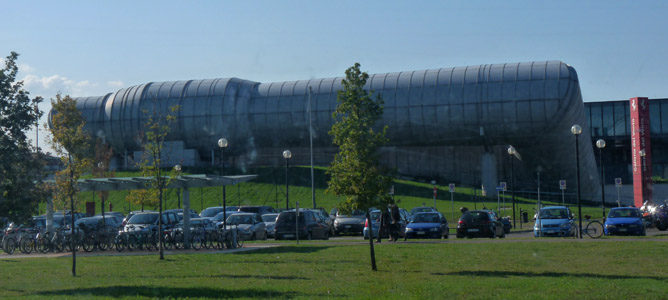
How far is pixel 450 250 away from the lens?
2348cm

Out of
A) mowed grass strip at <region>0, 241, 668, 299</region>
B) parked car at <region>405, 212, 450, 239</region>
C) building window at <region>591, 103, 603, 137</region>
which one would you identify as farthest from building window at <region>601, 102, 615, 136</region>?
mowed grass strip at <region>0, 241, 668, 299</region>

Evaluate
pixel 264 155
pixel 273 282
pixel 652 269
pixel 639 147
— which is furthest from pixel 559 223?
pixel 264 155

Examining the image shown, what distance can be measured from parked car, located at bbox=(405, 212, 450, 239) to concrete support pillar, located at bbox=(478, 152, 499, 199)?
4335 centimetres

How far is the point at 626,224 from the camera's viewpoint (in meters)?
31.8

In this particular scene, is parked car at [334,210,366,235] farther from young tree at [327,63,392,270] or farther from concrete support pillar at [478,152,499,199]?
concrete support pillar at [478,152,499,199]

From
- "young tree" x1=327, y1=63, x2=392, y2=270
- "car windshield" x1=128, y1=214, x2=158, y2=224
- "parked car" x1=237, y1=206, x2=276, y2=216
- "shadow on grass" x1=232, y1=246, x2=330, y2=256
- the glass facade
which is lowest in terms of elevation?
"shadow on grass" x1=232, y1=246, x2=330, y2=256

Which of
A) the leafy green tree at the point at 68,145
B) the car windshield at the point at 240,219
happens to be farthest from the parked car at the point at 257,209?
the leafy green tree at the point at 68,145

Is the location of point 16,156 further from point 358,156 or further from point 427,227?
point 427,227

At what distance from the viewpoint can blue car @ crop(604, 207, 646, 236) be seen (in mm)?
31781

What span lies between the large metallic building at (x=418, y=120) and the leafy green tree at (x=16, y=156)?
52.4 meters

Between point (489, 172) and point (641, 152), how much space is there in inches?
829

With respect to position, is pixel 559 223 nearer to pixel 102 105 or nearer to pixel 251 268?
pixel 251 268

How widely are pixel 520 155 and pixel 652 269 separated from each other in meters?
60.5

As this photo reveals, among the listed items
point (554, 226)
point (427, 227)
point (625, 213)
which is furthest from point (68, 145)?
point (625, 213)
